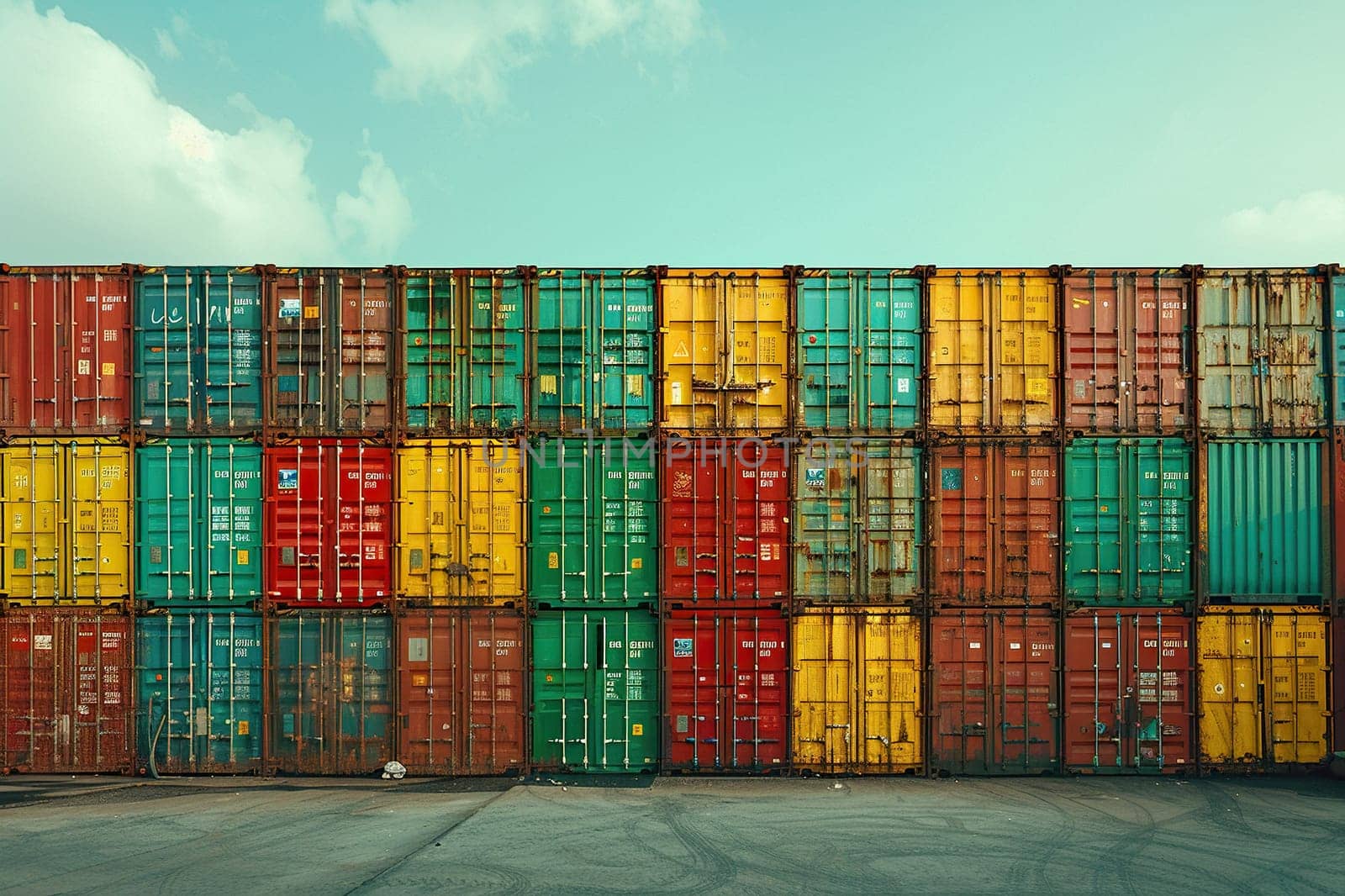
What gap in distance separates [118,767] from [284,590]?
4.08 metres

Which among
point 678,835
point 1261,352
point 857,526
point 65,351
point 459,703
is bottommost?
point 678,835

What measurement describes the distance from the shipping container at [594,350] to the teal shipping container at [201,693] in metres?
6.44

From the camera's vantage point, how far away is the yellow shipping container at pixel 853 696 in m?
13.9

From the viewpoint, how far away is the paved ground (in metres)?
9.66

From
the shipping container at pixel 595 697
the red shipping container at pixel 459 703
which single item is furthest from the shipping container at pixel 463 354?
the shipping container at pixel 595 697

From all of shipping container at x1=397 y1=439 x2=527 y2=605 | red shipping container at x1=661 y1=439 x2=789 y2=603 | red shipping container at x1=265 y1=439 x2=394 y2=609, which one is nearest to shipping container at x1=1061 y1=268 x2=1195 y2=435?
red shipping container at x1=661 y1=439 x2=789 y2=603

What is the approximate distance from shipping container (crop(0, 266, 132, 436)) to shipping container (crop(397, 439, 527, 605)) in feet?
16.8

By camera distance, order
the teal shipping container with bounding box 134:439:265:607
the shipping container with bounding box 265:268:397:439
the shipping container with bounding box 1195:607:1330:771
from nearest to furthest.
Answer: the shipping container with bounding box 1195:607:1330:771, the teal shipping container with bounding box 134:439:265:607, the shipping container with bounding box 265:268:397:439

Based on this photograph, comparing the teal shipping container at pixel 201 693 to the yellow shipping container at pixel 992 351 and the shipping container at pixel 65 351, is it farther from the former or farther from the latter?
the yellow shipping container at pixel 992 351

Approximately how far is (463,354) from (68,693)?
8876 millimetres

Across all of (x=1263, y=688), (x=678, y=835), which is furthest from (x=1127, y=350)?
(x=678, y=835)

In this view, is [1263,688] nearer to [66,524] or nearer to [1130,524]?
[1130,524]

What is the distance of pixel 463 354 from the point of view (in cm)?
1421

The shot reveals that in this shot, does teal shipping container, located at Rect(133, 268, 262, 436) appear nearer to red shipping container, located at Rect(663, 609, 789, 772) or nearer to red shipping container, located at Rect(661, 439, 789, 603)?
red shipping container, located at Rect(661, 439, 789, 603)
